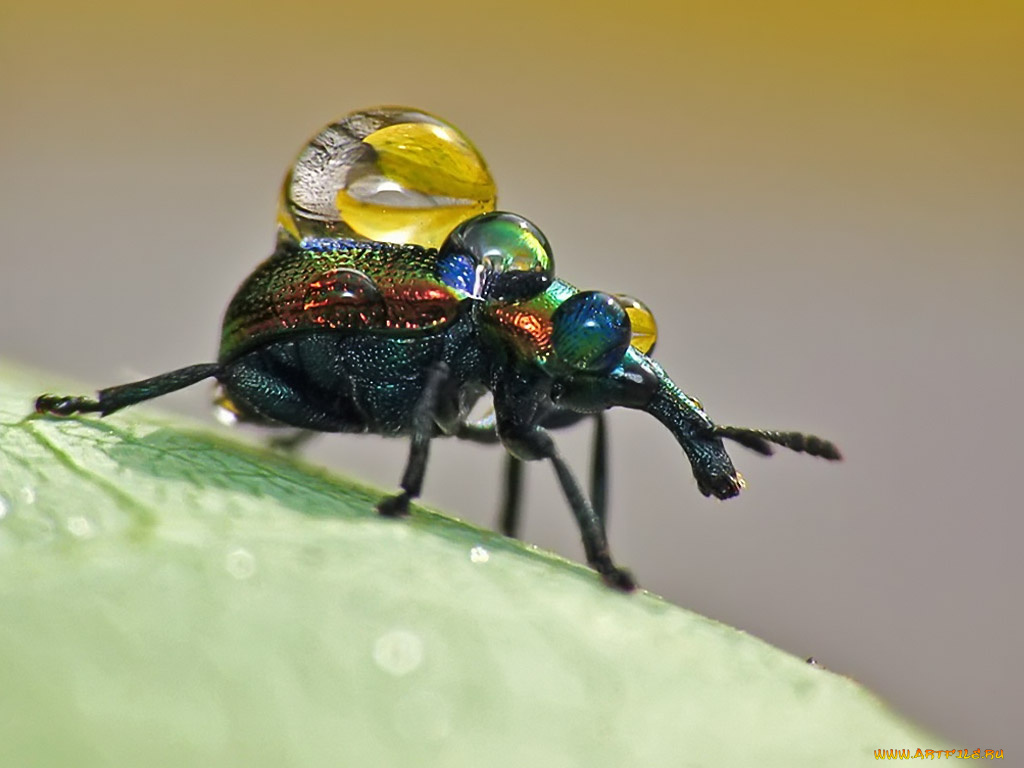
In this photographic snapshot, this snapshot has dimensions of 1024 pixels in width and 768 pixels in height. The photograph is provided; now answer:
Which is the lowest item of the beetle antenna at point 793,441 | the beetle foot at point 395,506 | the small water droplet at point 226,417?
the small water droplet at point 226,417

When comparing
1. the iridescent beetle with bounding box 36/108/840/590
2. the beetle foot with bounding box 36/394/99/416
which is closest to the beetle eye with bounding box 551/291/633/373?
the iridescent beetle with bounding box 36/108/840/590

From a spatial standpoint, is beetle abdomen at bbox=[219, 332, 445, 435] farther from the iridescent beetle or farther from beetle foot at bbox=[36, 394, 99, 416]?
beetle foot at bbox=[36, 394, 99, 416]

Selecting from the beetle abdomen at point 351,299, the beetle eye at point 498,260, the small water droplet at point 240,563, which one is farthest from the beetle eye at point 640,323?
the small water droplet at point 240,563

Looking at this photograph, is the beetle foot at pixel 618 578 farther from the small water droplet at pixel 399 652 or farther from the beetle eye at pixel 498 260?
the beetle eye at pixel 498 260

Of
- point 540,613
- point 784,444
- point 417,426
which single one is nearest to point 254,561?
point 540,613

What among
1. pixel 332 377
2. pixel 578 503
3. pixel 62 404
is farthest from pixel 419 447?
pixel 62 404

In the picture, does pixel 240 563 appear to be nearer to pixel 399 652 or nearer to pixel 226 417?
pixel 399 652

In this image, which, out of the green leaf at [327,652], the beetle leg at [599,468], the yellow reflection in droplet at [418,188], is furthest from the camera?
the beetle leg at [599,468]
